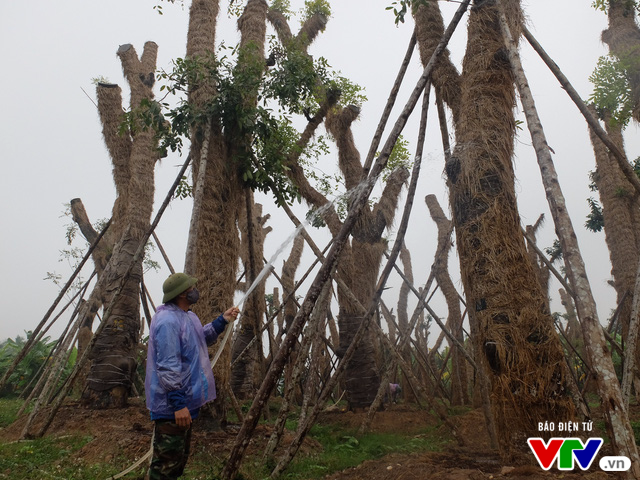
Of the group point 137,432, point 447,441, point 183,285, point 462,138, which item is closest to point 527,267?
point 462,138

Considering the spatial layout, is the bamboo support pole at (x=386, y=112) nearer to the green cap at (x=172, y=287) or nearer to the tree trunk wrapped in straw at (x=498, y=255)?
the tree trunk wrapped in straw at (x=498, y=255)

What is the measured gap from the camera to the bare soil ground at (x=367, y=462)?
11.5 feet

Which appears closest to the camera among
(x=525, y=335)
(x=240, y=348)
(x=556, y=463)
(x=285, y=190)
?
(x=556, y=463)

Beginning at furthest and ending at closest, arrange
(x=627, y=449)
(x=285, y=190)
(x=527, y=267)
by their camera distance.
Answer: (x=285, y=190)
(x=527, y=267)
(x=627, y=449)

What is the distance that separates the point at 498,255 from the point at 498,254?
2cm

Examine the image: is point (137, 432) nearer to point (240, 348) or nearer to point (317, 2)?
point (240, 348)

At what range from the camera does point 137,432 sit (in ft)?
18.4

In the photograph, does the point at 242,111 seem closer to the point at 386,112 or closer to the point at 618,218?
the point at 386,112

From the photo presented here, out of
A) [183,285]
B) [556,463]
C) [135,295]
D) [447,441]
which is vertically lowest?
[447,441]

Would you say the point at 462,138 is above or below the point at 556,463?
above

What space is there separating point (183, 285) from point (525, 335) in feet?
9.91

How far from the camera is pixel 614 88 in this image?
10.6 meters

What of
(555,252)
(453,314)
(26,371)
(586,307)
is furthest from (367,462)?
Result: (555,252)

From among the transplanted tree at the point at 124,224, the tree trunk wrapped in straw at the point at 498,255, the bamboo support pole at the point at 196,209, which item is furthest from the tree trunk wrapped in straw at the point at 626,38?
the transplanted tree at the point at 124,224
